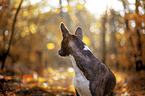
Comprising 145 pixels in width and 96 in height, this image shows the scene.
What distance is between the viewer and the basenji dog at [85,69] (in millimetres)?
3248

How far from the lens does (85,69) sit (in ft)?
10.8

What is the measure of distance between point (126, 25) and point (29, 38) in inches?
272

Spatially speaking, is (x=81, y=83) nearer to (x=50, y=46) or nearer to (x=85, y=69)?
(x=85, y=69)

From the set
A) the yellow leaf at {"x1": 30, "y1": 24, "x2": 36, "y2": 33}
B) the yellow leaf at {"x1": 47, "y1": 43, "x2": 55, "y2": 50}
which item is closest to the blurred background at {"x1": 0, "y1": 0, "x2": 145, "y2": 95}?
the yellow leaf at {"x1": 30, "y1": 24, "x2": 36, "y2": 33}

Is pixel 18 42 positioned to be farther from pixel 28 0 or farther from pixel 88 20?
pixel 88 20

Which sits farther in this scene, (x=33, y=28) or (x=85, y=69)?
(x=33, y=28)

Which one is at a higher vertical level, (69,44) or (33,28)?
(69,44)

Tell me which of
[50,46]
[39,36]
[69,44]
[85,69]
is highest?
[69,44]

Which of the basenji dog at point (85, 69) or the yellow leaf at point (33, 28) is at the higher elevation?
the basenji dog at point (85, 69)

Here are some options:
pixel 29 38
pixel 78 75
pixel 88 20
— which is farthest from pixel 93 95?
pixel 88 20

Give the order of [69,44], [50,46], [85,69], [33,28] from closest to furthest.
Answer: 1. [85,69]
2. [69,44]
3. [33,28]
4. [50,46]

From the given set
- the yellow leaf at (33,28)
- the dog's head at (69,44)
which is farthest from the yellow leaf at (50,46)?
the dog's head at (69,44)

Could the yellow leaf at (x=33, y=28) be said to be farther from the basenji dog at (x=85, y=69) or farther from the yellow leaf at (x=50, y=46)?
the yellow leaf at (x=50, y=46)

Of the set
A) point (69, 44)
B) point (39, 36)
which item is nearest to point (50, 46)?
point (39, 36)
